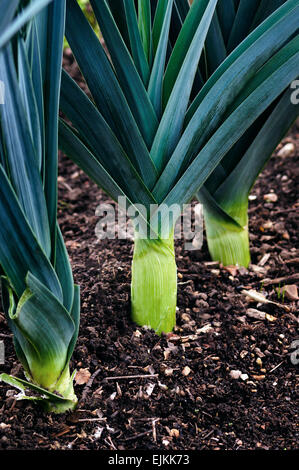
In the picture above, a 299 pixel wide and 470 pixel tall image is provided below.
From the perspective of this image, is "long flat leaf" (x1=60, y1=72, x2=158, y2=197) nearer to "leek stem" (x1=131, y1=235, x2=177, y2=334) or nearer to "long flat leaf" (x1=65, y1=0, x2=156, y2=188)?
"long flat leaf" (x1=65, y1=0, x2=156, y2=188)

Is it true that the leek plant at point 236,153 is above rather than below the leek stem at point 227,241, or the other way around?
above

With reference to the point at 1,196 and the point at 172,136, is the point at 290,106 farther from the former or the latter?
the point at 1,196

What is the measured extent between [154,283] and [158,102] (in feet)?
1.26

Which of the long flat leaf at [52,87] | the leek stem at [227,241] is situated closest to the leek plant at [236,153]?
the leek stem at [227,241]

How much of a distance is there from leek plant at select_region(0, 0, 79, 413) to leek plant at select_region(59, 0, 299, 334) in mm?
128

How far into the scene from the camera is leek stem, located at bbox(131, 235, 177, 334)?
1268 mm

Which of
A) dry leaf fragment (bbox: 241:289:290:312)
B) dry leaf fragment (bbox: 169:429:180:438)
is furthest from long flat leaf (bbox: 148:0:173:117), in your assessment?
dry leaf fragment (bbox: 169:429:180:438)

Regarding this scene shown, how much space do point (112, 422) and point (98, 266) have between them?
0.53 m

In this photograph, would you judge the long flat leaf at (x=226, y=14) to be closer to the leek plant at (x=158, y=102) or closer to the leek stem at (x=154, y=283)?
the leek plant at (x=158, y=102)

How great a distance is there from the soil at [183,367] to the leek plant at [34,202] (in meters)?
0.11

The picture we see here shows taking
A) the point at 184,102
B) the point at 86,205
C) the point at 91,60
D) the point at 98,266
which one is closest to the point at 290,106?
the point at 184,102

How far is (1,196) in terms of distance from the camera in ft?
3.04

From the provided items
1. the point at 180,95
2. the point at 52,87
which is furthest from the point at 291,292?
the point at 52,87

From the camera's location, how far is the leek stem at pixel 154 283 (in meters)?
1.27
